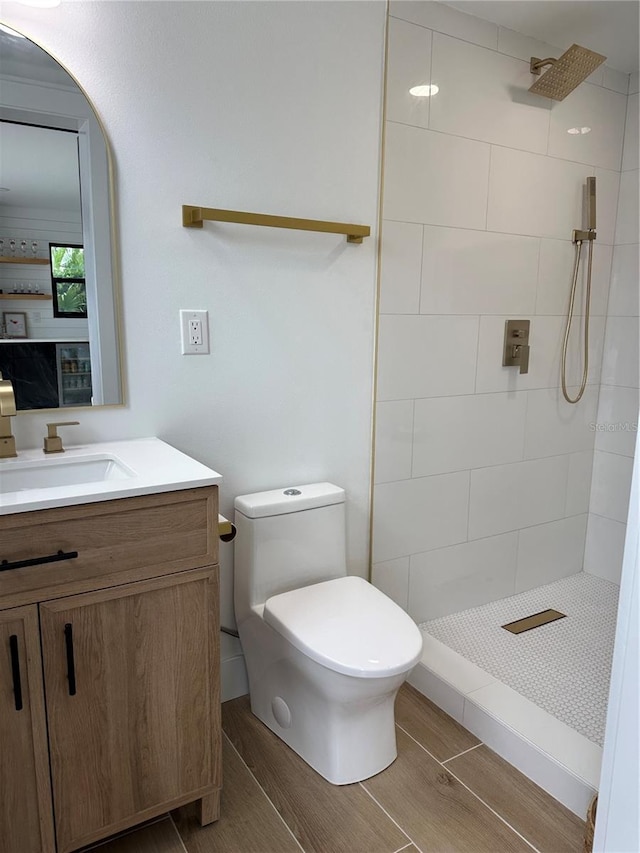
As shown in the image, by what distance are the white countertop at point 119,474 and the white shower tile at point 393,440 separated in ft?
2.67

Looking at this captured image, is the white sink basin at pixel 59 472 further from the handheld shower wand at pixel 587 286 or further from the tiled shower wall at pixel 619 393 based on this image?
the tiled shower wall at pixel 619 393

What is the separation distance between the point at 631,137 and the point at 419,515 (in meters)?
1.80

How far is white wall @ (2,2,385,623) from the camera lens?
5.38 ft

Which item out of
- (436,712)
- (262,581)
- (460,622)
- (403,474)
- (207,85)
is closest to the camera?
(207,85)

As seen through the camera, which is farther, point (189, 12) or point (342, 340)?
point (342, 340)

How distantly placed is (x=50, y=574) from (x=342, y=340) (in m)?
1.20

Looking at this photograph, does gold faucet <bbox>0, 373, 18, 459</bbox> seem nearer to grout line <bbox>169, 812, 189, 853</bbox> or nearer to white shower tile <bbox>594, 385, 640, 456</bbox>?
grout line <bbox>169, 812, 189, 853</bbox>

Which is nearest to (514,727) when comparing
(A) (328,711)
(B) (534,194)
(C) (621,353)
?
(A) (328,711)

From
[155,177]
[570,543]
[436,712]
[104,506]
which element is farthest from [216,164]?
[570,543]

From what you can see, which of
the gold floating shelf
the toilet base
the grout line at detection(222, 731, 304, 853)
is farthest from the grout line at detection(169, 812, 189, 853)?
the gold floating shelf

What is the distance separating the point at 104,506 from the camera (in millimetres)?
1260

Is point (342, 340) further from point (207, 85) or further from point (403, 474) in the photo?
point (207, 85)

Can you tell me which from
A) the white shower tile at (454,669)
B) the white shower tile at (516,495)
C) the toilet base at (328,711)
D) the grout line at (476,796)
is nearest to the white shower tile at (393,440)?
the white shower tile at (516,495)

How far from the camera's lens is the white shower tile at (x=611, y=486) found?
2725 millimetres
